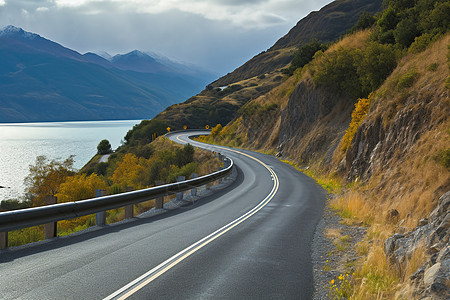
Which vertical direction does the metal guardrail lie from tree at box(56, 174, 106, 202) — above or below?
above

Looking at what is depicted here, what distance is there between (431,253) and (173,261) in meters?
4.50

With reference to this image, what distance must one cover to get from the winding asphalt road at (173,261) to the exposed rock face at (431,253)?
1.59 metres

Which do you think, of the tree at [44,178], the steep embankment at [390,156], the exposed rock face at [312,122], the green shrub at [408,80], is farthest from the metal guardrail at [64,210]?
the tree at [44,178]

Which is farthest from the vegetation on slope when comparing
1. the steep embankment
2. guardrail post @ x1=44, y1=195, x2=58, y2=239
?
guardrail post @ x1=44, y1=195, x2=58, y2=239

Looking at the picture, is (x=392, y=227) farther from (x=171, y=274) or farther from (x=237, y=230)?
(x=171, y=274)

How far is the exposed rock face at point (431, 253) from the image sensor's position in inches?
170

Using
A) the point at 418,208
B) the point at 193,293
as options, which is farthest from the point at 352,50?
the point at 193,293

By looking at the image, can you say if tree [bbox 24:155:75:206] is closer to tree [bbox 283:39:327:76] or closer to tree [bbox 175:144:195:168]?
tree [bbox 175:144:195:168]

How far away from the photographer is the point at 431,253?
225 inches

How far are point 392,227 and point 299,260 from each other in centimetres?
322

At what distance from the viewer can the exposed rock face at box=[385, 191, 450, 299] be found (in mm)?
4324

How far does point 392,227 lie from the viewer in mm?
9609

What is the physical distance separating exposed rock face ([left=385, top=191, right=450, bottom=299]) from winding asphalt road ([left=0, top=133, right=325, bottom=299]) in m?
1.59

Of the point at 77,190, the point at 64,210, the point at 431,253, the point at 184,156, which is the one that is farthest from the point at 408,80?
the point at 184,156
